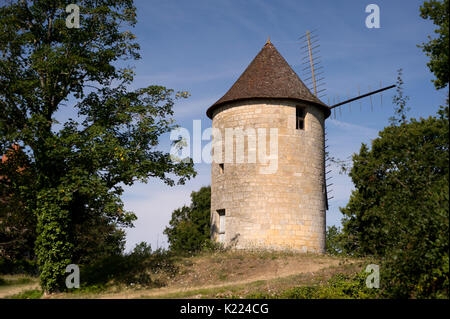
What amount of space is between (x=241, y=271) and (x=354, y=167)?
453 inches

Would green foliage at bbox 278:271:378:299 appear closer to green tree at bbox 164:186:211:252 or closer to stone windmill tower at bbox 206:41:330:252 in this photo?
stone windmill tower at bbox 206:41:330:252

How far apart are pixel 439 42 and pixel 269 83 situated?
13.1m

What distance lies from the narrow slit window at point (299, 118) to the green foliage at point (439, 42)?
12.5 meters

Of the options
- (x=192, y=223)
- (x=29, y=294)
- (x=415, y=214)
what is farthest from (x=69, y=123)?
(x=192, y=223)

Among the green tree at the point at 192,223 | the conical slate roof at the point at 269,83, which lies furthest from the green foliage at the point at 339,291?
the green tree at the point at 192,223

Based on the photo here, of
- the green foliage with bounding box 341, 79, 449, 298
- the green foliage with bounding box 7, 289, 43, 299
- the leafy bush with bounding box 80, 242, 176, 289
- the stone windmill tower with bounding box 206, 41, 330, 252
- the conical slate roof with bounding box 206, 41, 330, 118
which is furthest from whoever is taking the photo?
the conical slate roof with bounding box 206, 41, 330, 118

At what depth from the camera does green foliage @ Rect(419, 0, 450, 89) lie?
990cm

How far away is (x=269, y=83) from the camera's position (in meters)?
23.0

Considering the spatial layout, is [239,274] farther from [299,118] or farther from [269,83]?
[269,83]

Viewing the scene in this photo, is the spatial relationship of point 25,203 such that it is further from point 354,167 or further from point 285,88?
point 354,167

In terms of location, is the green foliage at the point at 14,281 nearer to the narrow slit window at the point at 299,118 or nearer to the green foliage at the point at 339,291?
the green foliage at the point at 339,291

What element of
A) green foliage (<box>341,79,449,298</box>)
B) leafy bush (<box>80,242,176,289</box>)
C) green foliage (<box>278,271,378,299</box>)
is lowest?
leafy bush (<box>80,242,176,289</box>)

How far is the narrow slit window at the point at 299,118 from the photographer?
23031 mm

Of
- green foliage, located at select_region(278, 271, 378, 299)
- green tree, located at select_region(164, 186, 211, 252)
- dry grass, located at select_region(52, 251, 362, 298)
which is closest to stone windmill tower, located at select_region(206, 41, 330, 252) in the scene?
dry grass, located at select_region(52, 251, 362, 298)
